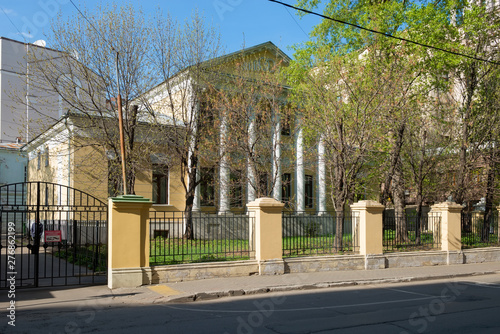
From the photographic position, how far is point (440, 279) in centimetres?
1455

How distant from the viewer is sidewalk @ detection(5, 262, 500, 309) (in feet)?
32.8

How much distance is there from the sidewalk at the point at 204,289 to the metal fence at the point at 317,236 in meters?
1.02

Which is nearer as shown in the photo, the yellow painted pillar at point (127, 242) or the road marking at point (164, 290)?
the road marking at point (164, 290)

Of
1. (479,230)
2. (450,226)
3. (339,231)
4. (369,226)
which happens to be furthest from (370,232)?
(479,230)

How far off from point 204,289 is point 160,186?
1573 cm

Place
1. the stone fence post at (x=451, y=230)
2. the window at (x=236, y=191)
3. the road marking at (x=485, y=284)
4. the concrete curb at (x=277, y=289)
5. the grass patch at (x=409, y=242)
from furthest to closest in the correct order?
the window at (x=236, y=191) < the stone fence post at (x=451, y=230) < the grass patch at (x=409, y=242) < the road marking at (x=485, y=284) < the concrete curb at (x=277, y=289)

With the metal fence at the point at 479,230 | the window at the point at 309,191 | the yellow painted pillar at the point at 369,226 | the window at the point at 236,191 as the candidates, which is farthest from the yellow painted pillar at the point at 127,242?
the window at the point at 309,191

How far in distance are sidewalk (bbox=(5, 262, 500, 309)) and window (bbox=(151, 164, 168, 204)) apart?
45.5ft

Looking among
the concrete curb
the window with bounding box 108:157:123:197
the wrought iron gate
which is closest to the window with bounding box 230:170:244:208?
the window with bounding box 108:157:123:197

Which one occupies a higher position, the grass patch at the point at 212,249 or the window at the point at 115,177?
the window at the point at 115,177

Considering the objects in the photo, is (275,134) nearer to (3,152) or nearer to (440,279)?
(440,279)

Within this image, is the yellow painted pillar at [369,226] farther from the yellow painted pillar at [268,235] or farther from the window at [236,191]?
the window at [236,191]

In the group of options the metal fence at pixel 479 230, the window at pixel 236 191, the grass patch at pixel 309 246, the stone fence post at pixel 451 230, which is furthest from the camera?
the window at pixel 236 191

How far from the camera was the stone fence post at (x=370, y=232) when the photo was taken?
1532cm
